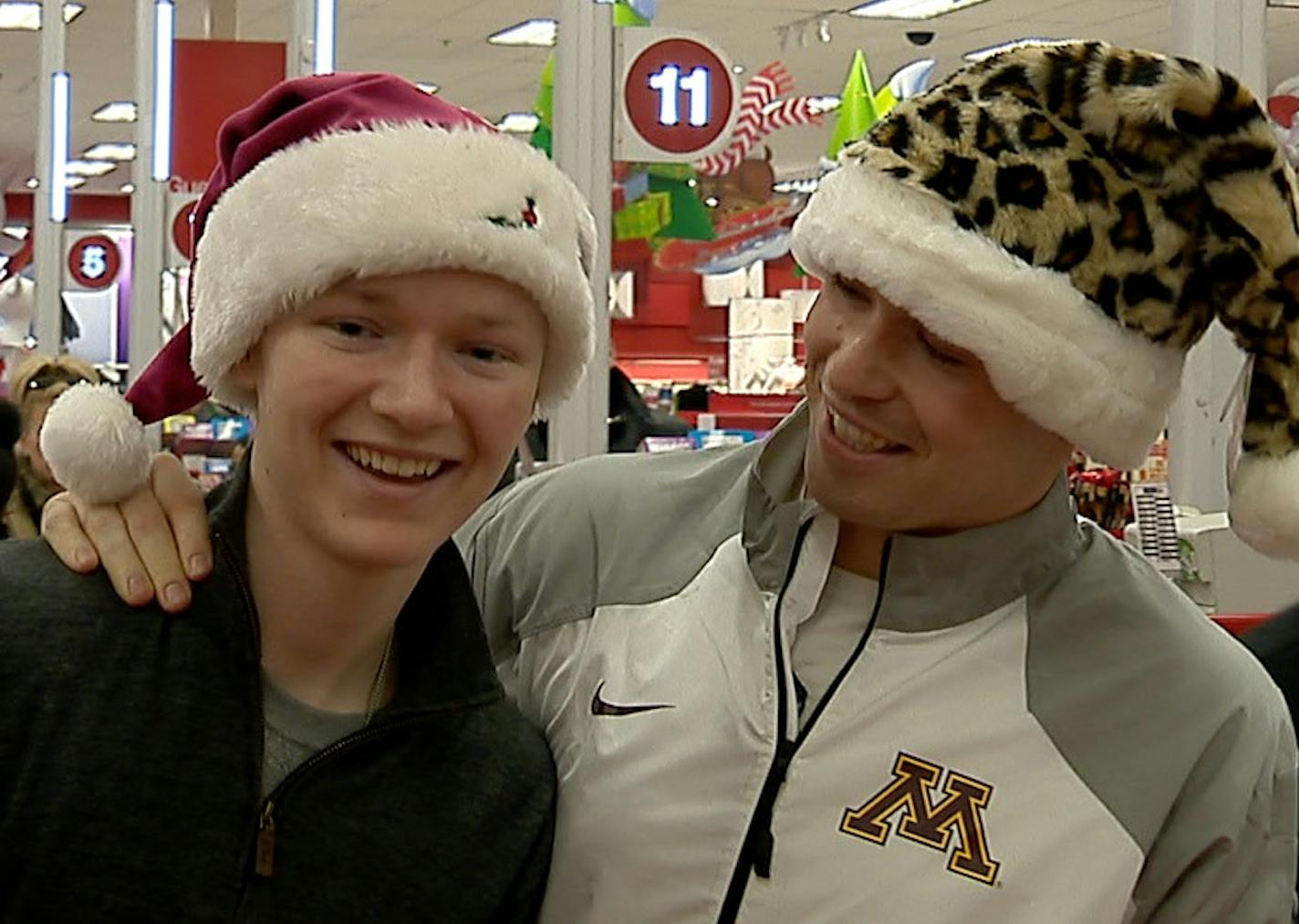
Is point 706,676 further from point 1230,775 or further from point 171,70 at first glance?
point 171,70

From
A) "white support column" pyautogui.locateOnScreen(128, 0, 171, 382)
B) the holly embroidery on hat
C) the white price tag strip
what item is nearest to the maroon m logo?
the holly embroidery on hat

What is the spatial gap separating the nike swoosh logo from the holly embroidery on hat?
417 millimetres

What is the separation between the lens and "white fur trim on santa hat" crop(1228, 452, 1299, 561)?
1562 mm

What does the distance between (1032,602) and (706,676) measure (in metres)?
0.29

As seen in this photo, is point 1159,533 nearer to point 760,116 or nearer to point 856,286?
point 760,116

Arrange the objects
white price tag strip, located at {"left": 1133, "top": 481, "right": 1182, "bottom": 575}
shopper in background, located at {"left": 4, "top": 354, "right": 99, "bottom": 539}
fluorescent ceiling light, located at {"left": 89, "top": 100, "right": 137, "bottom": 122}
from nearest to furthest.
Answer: white price tag strip, located at {"left": 1133, "top": 481, "right": 1182, "bottom": 575} → shopper in background, located at {"left": 4, "top": 354, "right": 99, "bottom": 539} → fluorescent ceiling light, located at {"left": 89, "top": 100, "right": 137, "bottom": 122}

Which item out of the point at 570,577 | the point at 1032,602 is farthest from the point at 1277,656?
the point at 570,577

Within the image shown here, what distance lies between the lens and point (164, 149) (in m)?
6.65

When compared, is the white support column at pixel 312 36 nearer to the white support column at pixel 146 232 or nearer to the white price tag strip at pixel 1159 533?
the white support column at pixel 146 232

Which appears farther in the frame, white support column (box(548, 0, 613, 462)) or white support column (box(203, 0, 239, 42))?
white support column (box(203, 0, 239, 42))

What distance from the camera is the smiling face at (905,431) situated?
5.09 ft

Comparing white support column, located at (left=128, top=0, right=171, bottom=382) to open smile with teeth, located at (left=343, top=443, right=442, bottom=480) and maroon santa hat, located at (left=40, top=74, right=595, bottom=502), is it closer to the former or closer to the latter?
maroon santa hat, located at (left=40, top=74, right=595, bottom=502)

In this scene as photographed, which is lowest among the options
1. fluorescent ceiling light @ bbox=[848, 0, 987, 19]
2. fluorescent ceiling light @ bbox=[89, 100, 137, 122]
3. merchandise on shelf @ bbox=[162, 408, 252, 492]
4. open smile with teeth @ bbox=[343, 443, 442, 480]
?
merchandise on shelf @ bbox=[162, 408, 252, 492]

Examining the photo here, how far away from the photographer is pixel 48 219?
914 centimetres
